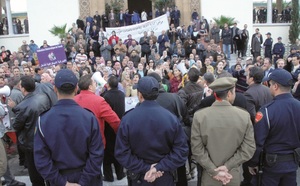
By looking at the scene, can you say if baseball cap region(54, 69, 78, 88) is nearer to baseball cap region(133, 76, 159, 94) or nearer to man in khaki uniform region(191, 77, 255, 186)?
baseball cap region(133, 76, 159, 94)

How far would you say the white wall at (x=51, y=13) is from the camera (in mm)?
21438

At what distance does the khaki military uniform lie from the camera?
3578mm

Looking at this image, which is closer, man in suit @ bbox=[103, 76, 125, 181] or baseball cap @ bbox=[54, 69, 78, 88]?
baseball cap @ bbox=[54, 69, 78, 88]

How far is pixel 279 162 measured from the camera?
3850 millimetres

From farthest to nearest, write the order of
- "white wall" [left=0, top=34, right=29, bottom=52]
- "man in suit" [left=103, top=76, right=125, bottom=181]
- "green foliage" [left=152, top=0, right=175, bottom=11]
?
"white wall" [left=0, top=34, right=29, bottom=52] < "green foliage" [left=152, top=0, right=175, bottom=11] < "man in suit" [left=103, top=76, right=125, bottom=181]

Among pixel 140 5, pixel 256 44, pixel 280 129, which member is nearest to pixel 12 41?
pixel 140 5

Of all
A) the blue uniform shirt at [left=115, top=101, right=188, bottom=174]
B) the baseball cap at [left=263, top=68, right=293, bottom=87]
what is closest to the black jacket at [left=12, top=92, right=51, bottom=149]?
the blue uniform shirt at [left=115, top=101, right=188, bottom=174]

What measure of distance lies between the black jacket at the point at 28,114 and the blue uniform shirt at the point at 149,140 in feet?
6.12

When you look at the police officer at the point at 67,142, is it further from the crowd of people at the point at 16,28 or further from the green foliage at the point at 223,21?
the crowd of people at the point at 16,28

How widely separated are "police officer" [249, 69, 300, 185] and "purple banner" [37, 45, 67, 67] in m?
8.15

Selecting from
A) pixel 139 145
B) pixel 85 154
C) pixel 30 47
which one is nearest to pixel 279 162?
pixel 139 145

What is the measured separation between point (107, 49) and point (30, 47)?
4857mm

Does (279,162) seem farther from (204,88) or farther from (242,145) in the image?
(204,88)

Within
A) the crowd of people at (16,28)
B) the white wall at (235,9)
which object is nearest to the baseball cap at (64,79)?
the white wall at (235,9)
